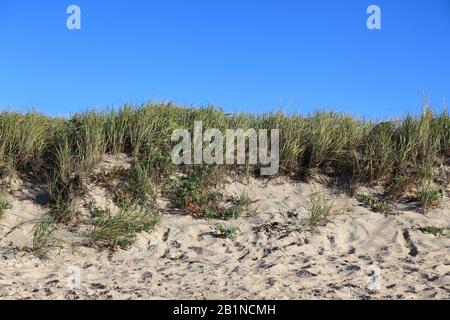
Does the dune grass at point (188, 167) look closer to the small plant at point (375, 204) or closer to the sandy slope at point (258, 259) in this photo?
the small plant at point (375, 204)

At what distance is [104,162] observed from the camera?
8.67 metres

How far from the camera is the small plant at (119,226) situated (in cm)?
716

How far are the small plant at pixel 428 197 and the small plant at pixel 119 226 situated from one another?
405 centimetres

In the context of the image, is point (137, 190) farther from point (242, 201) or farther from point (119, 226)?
point (242, 201)

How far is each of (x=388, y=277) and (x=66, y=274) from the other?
12.3 feet

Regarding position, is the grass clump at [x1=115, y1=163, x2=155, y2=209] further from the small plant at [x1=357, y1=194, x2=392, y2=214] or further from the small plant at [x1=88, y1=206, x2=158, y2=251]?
the small plant at [x1=357, y1=194, x2=392, y2=214]

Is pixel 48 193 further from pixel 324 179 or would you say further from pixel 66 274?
pixel 324 179

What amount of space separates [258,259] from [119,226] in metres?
1.94

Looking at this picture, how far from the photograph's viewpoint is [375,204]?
27.5ft

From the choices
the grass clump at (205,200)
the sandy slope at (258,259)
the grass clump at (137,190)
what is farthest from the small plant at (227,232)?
the grass clump at (137,190)

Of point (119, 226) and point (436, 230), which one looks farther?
point (436, 230)

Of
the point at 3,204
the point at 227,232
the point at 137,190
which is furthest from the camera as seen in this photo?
the point at 137,190

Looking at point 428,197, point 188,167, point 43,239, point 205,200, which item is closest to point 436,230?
point 428,197

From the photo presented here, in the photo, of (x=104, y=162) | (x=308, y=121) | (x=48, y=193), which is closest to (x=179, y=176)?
(x=104, y=162)
